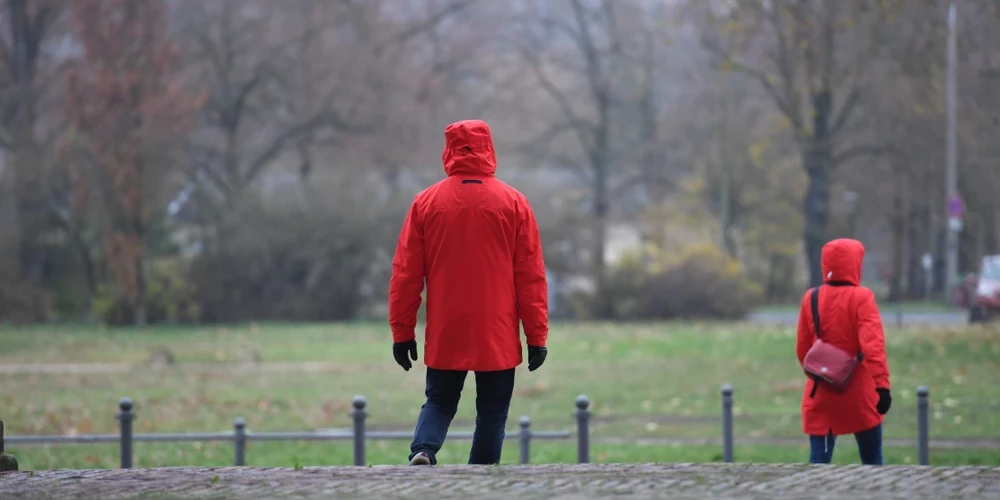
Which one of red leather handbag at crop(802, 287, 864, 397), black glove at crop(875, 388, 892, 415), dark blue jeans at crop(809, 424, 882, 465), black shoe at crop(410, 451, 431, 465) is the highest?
red leather handbag at crop(802, 287, 864, 397)

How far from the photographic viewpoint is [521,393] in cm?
2006

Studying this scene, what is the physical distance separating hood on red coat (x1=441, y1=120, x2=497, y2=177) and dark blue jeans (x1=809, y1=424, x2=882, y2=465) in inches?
117

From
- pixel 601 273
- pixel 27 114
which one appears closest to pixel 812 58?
pixel 601 273

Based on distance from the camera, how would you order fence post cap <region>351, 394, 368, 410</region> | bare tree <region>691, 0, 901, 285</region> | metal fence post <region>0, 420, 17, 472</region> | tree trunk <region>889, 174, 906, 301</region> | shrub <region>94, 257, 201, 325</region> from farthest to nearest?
tree trunk <region>889, 174, 906, 301</region> < shrub <region>94, 257, 201, 325</region> < bare tree <region>691, 0, 901, 285</region> < fence post cap <region>351, 394, 368, 410</region> < metal fence post <region>0, 420, 17, 472</region>

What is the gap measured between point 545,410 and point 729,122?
36074 mm

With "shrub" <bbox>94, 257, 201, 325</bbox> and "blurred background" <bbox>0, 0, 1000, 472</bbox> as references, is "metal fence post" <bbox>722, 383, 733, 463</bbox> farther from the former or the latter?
"shrub" <bbox>94, 257, 201, 325</bbox>

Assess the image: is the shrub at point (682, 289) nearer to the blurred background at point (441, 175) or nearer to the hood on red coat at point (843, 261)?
the blurred background at point (441, 175)

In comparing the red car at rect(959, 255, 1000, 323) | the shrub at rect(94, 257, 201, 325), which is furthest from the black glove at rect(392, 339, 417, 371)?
the shrub at rect(94, 257, 201, 325)

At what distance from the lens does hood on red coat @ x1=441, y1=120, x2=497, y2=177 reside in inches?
294

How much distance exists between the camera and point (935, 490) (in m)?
6.61

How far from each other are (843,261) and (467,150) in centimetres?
279

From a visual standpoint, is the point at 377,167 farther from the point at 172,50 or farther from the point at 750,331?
the point at 750,331

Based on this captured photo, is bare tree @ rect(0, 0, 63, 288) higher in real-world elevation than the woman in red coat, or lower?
higher

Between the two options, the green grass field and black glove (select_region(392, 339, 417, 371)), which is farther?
the green grass field
